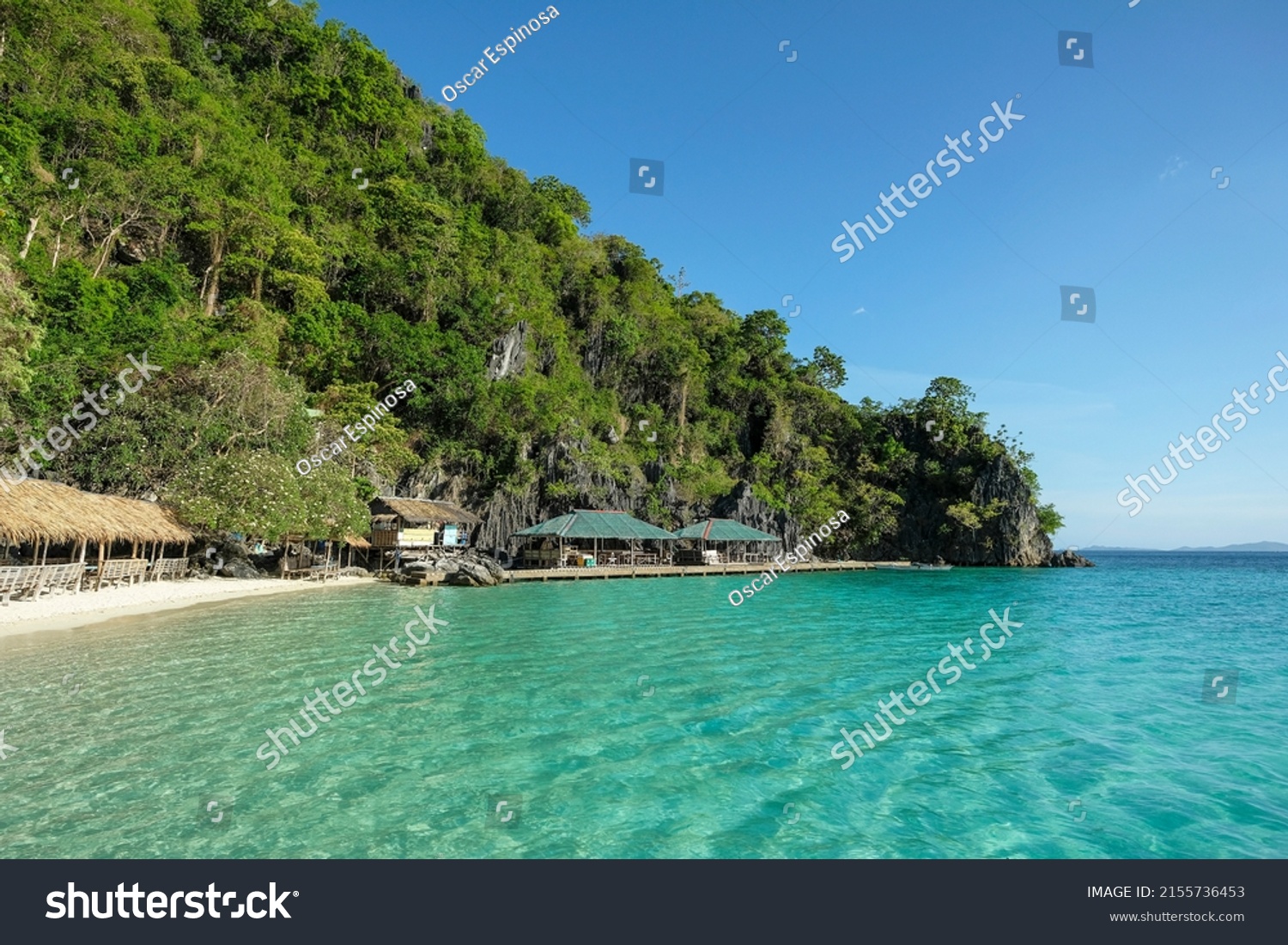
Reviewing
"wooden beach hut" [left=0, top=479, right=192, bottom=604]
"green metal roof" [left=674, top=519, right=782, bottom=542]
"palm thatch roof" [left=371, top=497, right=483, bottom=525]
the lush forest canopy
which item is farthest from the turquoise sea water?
"green metal roof" [left=674, top=519, right=782, bottom=542]

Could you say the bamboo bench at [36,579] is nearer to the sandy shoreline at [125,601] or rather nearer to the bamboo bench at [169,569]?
the sandy shoreline at [125,601]

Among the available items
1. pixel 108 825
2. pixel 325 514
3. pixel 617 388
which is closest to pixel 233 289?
pixel 325 514

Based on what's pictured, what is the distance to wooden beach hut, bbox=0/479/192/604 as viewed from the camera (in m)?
13.2

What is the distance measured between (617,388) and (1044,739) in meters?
38.3

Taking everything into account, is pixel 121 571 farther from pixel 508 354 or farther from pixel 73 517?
pixel 508 354

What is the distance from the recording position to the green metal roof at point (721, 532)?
37.4 meters

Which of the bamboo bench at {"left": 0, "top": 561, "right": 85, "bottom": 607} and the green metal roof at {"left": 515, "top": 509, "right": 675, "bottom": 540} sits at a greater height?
the green metal roof at {"left": 515, "top": 509, "right": 675, "bottom": 540}

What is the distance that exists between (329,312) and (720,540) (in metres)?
23.7

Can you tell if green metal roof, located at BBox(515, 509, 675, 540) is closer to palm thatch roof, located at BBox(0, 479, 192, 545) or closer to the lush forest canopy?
the lush forest canopy

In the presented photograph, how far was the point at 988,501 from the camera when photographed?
4891 centimetres

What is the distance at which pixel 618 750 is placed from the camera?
6.29 meters

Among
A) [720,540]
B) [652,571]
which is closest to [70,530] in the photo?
[652,571]

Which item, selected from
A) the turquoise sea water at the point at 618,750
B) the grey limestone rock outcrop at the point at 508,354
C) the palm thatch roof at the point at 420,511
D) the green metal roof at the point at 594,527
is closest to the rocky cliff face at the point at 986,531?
the green metal roof at the point at 594,527

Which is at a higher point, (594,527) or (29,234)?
(29,234)
